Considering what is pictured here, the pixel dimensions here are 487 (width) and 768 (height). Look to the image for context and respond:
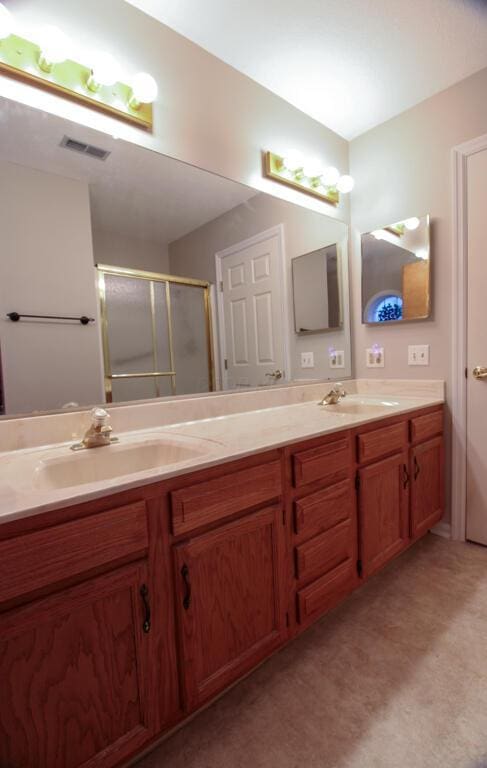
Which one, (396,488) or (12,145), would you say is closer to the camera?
(12,145)

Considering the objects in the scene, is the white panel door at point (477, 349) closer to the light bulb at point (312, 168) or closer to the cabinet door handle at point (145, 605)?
the light bulb at point (312, 168)

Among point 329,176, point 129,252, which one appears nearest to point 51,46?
point 129,252

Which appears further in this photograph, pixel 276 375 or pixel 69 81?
pixel 276 375

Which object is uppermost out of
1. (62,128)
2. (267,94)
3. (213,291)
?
(267,94)

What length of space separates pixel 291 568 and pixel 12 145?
5.33ft

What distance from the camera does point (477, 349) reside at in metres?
1.86

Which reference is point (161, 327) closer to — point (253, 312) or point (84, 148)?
point (253, 312)

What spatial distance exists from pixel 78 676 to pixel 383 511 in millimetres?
1277

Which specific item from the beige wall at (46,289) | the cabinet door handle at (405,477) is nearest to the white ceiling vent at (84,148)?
the beige wall at (46,289)

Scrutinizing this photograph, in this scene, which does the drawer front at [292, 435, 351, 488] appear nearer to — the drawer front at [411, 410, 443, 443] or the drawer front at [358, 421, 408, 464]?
the drawer front at [358, 421, 408, 464]

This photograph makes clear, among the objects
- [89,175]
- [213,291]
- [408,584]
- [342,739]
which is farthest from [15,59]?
[408,584]

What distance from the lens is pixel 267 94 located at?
180 centimetres

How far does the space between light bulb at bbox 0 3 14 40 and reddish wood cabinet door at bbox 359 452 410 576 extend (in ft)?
6.11

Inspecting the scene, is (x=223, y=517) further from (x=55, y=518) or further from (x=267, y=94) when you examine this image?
(x=267, y=94)
